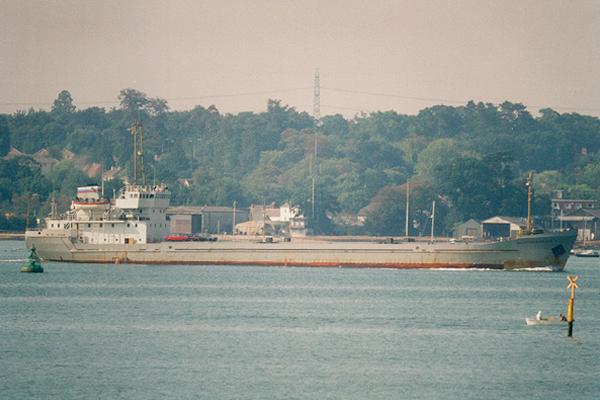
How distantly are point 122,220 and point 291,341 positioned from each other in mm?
52606

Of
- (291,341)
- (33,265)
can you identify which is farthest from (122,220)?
(291,341)

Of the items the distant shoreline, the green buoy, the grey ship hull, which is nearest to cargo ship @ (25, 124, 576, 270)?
the grey ship hull

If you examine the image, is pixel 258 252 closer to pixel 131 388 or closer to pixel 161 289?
pixel 161 289

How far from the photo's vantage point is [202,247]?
350 ft

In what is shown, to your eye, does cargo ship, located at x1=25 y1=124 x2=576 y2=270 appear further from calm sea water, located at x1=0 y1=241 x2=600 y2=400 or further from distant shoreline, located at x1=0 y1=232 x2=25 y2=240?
distant shoreline, located at x1=0 y1=232 x2=25 y2=240

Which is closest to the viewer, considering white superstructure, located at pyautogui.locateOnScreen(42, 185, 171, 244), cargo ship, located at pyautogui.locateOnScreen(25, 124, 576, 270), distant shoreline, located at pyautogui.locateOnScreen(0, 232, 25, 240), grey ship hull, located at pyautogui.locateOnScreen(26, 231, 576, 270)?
grey ship hull, located at pyautogui.locateOnScreen(26, 231, 576, 270)

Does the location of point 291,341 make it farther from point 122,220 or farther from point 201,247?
point 122,220

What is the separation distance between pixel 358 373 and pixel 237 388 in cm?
555

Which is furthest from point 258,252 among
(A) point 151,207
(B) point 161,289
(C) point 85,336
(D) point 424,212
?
(D) point 424,212

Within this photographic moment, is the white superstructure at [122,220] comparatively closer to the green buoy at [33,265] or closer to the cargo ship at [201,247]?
the cargo ship at [201,247]

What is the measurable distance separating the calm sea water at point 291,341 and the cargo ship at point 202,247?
707 centimetres

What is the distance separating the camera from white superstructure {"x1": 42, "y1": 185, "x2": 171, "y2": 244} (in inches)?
4296

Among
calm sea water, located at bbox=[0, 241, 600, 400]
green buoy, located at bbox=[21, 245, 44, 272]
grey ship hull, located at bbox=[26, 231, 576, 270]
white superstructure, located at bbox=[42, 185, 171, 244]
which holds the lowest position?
calm sea water, located at bbox=[0, 241, 600, 400]

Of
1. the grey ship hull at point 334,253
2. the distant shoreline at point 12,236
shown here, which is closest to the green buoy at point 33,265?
the grey ship hull at point 334,253
